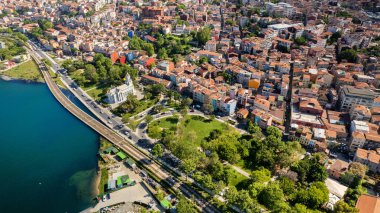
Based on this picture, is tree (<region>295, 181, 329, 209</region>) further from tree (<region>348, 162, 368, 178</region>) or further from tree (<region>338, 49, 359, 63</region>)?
tree (<region>338, 49, 359, 63</region>)

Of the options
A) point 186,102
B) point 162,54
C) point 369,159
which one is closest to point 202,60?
point 162,54

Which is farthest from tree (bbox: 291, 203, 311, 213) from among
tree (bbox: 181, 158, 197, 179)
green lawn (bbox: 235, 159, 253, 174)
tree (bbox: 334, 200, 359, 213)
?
tree (bbox: 181, 158, 197, 179)


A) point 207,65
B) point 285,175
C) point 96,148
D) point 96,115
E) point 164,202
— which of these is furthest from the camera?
point 207,65

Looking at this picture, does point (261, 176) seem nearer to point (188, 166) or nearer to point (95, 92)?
point (188, 166)

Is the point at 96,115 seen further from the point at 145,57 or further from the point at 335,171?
the point at 335,171

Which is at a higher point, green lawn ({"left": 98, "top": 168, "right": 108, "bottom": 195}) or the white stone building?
the white stone building

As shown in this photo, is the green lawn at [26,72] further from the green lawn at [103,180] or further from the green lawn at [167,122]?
the green lawn at [103,180]

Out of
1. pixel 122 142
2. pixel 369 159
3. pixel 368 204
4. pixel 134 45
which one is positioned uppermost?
pixel 134 45

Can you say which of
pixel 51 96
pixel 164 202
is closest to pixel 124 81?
pixel 51 96
